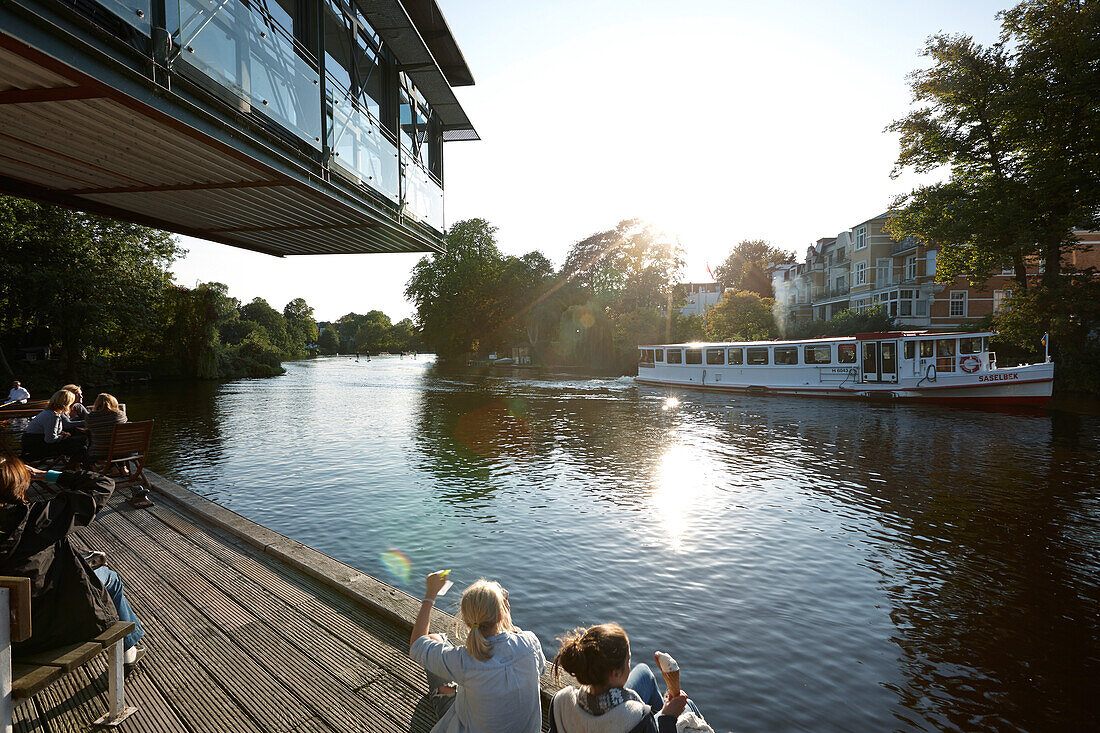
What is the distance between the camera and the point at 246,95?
619 cm

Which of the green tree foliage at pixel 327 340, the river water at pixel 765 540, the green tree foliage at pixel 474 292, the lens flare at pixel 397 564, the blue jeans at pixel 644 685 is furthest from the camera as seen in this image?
the green tree foliage at pixel 327 340

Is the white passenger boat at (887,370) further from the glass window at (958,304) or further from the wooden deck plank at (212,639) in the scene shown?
the wooden deck plank at (212,639)

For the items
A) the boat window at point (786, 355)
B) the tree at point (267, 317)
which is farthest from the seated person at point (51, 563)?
the tree at point (267, 317)

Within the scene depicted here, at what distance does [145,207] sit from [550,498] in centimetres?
820

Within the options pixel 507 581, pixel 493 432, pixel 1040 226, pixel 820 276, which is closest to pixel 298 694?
pixel 507 581

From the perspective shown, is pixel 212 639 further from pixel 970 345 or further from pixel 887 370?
pixel 970 345

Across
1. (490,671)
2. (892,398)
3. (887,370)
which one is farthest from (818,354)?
(490,671)

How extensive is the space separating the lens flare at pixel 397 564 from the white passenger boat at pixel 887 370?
29404 millimetres

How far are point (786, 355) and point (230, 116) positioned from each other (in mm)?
33771

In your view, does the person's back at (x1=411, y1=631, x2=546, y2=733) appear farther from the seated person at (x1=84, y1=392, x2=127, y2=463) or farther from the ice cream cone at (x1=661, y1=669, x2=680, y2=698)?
the seated person at (x1=84, y1=392, x2=127, y2=463)

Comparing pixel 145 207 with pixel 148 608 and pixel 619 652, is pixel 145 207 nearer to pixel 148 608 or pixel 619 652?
pixel 148 608

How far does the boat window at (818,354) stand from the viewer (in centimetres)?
3284

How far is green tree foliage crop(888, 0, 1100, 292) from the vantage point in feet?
88.2

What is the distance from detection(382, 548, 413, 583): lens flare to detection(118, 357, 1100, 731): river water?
92 millimetres
